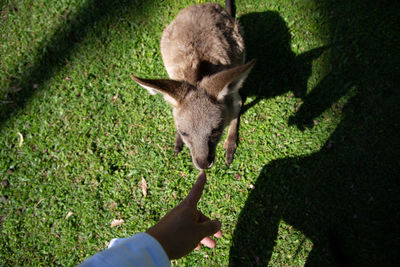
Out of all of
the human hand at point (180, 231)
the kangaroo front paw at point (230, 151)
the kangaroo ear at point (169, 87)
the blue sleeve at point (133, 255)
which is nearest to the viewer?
the blue sleeve at point (133, 255)

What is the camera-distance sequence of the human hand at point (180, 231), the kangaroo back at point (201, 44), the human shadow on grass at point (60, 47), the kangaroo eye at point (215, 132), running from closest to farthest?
the human hand at point (180, 231) < the kangaroo eye at point (215, 132) < the kangaroo back at point (201, 44) < the human shadow on grass at point (60, 47)

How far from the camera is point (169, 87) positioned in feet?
8.32

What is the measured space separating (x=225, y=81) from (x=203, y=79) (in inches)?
17.9

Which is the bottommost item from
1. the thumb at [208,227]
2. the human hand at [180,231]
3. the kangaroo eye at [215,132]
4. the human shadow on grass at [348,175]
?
the human shadow on grass at [348,175]

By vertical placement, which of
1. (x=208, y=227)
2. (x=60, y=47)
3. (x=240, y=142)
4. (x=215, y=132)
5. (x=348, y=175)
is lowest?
(x=348, y=175)

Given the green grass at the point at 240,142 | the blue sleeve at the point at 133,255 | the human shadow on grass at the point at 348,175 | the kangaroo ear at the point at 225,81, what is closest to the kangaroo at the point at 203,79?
the kangaroo ear at the point at 225,81

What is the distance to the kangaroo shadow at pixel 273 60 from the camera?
3926 mm

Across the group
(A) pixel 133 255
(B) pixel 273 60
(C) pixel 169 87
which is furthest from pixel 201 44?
(A) pixel 133 255

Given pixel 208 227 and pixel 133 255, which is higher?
pixel 133 255

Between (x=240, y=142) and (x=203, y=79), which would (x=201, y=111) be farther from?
(x=240, y=142)

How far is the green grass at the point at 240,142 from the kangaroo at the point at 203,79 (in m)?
0.60

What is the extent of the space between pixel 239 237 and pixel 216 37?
2.84 meters

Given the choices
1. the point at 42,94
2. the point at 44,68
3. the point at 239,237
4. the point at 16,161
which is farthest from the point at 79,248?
the point at 44,68

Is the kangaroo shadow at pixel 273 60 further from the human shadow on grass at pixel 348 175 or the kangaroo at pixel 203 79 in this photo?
the kangaroo at pixel 203 79
